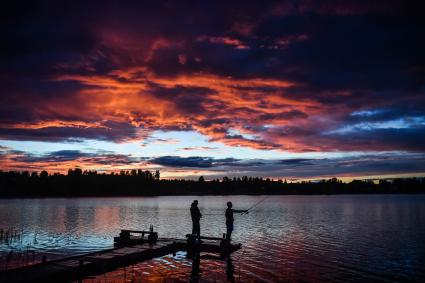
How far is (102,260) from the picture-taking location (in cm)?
2309

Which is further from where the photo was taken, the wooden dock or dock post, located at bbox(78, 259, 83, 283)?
dock post, located at bbox(78, 259, 83, 283)

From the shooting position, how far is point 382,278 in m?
24.7

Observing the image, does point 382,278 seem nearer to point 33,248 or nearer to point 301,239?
point 301,239

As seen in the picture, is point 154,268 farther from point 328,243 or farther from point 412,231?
point 412,231

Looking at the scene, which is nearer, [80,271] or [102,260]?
[80,271]

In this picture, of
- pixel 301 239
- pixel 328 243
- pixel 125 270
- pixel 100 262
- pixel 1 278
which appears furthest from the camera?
pixel 301 239

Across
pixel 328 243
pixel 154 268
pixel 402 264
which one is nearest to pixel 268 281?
pixel 154 268

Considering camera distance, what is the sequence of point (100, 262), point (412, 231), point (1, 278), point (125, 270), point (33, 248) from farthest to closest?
point (412, 231) → point (33, 248) → point (125, 270) → point (100, 262) → point (1, 278)

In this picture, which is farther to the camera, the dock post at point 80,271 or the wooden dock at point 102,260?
the dock post at point 80,271

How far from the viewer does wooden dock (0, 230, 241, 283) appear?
19.7 meters

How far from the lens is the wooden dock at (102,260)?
64.5 feet

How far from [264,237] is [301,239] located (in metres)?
4.24

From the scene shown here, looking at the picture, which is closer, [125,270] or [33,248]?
[125,270]

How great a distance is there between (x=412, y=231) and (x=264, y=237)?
22.3m
